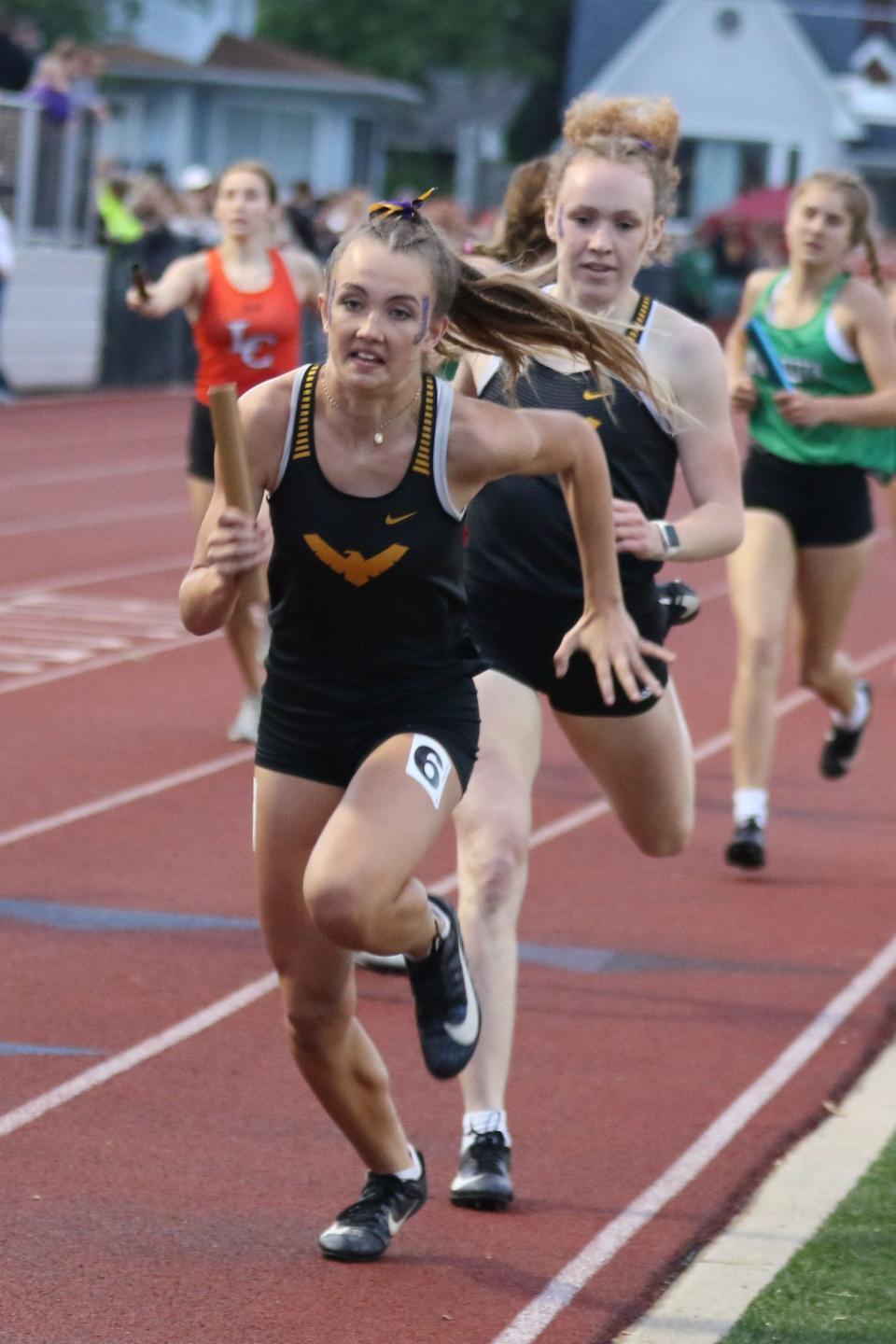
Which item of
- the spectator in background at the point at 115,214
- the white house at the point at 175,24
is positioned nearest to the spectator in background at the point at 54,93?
the spectator in background at the point at 115,214

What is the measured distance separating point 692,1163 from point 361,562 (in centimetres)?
179

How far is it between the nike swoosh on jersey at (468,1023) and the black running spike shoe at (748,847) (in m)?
3.38

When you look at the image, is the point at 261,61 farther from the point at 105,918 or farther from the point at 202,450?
the point at 105,918

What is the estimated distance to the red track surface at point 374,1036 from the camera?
4340mm

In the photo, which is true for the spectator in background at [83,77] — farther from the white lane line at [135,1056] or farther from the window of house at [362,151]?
the window of house at [362,151]

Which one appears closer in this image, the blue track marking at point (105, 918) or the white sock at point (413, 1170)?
the white sock at point (413, 1170)

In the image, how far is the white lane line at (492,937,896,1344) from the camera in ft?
14.1

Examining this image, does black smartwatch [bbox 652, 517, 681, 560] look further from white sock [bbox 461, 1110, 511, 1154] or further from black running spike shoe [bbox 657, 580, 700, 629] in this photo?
white sock [bbox 461, 1110, 511, 1154]

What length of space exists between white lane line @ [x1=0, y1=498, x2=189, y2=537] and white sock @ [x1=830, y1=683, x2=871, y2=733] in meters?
8.28

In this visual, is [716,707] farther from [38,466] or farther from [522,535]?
[38,466]

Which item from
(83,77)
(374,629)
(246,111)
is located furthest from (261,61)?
(374,629)

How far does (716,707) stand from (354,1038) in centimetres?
694

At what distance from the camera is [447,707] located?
4324mm

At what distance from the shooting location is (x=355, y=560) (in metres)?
Result: 4.14
